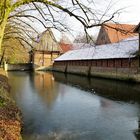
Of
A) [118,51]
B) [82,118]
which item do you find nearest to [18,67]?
[118,51]

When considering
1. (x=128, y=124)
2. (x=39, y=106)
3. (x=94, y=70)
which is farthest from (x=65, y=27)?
(x=94, y=70)

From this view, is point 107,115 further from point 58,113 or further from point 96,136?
point 96,136

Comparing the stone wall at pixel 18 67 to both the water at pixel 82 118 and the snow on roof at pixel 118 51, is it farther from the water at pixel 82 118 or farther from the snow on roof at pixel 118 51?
the water at pixel 82 118

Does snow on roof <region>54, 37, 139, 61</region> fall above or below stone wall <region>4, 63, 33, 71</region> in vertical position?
above

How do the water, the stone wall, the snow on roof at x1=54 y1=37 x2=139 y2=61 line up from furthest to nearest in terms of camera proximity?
1. the stone wall
2. the snow on roof at x1=54 y1=37 x2=139 y2=61
3. the water

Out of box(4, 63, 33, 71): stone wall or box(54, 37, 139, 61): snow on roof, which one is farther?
box(4, 63, 33, 71): stone wall

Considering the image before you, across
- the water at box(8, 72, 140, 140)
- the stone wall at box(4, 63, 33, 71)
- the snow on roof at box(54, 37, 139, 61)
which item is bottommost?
the water at box(8, 72, 140, 140)

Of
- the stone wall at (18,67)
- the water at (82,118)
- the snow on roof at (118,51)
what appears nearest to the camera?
the water at (82,118)

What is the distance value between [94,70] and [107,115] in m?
28.2

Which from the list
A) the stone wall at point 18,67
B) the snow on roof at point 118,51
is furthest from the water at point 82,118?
the stone wall at point 18,67

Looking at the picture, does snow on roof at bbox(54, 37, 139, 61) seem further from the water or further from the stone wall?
the stone wall

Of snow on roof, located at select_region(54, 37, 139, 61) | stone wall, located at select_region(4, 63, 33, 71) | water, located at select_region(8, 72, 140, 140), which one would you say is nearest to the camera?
water, located at select_region(8, 72, 140, 140)

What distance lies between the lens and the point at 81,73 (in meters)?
48.2

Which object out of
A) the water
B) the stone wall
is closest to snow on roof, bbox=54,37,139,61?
the water
